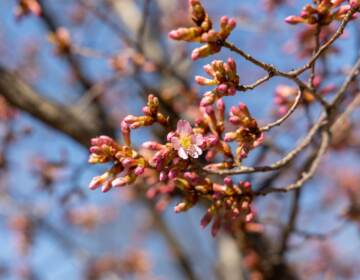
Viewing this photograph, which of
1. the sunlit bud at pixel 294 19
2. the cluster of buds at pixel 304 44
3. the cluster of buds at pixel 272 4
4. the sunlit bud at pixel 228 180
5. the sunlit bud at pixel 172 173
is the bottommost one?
the sunlit bud at pixel 228 180

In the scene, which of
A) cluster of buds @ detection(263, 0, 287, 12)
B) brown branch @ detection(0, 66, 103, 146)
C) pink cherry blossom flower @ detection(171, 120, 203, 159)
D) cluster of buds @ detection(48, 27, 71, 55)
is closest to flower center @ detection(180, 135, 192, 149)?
pink cherry blossom flower @ detection(171, 120, 203, 159)

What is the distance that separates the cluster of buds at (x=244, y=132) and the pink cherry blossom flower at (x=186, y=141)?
0.43 feet

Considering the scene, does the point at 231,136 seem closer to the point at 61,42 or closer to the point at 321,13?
the point at 321,13

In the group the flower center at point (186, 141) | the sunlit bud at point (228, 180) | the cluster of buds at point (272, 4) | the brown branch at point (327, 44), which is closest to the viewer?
the brown branch at point (327, 44)

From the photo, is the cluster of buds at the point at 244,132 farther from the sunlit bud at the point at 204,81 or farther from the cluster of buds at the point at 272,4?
the cluster of buds at the point at 272,4

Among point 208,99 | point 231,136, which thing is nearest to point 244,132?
point 231,136

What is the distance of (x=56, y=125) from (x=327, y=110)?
211cm

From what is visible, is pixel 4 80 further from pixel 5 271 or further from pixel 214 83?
pixel 5 271

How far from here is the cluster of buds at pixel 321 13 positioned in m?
1.42

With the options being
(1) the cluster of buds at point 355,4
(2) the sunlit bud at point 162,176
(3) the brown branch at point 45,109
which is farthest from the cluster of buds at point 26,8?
(1) the cluster of buds at point 355,4

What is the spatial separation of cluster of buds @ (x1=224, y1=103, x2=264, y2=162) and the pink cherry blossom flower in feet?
0.43

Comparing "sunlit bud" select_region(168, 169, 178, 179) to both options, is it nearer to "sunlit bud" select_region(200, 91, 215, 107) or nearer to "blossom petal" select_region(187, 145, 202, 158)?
"blossom petal" select_region(187, 145, 202, 158)

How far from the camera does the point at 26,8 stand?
2633 mm

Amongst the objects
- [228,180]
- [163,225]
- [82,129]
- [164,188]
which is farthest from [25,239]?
[228,180]
